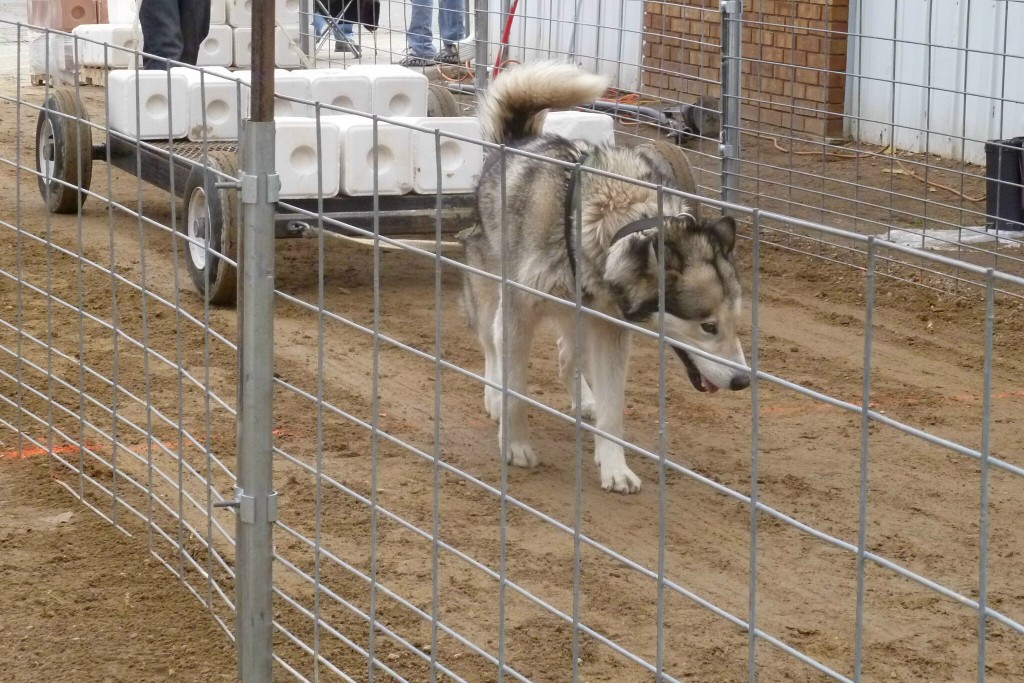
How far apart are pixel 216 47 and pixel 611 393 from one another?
629cm

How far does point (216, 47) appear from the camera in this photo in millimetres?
10016

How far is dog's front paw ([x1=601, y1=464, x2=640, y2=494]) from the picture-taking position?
185 inches

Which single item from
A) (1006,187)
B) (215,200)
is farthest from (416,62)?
(215,200)

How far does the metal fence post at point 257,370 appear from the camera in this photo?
2.77m

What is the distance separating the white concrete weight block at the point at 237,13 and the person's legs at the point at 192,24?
3.50 feet

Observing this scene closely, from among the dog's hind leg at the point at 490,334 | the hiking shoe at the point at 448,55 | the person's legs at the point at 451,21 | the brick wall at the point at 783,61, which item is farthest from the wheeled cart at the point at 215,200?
the person's legs at the point at 451,21

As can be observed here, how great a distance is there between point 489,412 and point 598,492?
2.74ft

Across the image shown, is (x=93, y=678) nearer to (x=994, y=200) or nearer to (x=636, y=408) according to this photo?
(x=636, y=408)

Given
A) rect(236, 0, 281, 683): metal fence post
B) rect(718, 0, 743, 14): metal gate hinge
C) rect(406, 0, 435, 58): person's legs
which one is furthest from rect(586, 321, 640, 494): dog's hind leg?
rect(406, 0, 435, 58): person's legs

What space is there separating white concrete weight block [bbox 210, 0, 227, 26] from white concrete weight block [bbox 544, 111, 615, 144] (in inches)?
144

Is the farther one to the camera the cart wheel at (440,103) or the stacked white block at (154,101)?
the cart wheel at (440,103)

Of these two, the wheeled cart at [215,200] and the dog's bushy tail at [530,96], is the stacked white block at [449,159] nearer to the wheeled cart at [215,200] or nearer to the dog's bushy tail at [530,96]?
the wheeled cart at [215,200]

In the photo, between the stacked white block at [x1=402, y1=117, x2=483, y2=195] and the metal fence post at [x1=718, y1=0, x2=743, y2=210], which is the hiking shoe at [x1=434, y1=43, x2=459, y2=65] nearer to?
the metal fence post at [x1=718, y1=0, x2=743, y2=210]

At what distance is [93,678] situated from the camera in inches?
132
